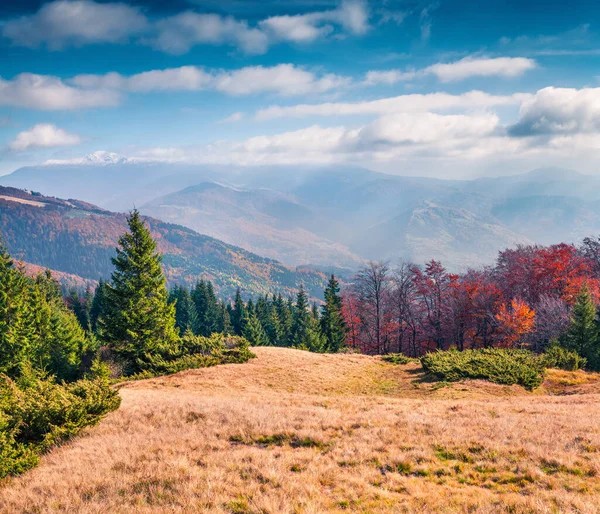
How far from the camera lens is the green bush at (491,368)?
20.6m

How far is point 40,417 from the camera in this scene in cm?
1055

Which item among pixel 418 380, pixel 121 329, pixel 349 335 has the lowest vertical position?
pixel 349 335

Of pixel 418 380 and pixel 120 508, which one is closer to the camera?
pixel 120 508

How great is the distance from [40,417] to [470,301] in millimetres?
44815

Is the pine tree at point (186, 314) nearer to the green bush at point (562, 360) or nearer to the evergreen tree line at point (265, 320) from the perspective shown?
the evergreen tree line at point (265, 320)

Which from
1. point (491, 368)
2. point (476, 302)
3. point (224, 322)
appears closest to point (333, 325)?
point (476, 302)

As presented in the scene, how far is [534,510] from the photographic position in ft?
20.4

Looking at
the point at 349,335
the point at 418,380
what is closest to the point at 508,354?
the point at 418,380

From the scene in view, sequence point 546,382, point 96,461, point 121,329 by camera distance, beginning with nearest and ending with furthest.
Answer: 1. point 96,461
2. point 546,382
3. point 121,329

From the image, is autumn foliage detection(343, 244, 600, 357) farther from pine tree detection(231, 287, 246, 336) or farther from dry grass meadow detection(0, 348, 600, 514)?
pine tree detection(231, 287, 246, 336)

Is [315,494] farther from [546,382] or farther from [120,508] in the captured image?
[546,382]

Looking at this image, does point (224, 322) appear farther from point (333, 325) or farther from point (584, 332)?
point (584, 332)

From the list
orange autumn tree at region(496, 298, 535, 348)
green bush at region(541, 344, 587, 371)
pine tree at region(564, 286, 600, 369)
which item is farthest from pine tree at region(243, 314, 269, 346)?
green bush at region(541, 344, 587, 371)

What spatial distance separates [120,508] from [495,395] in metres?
18.4
